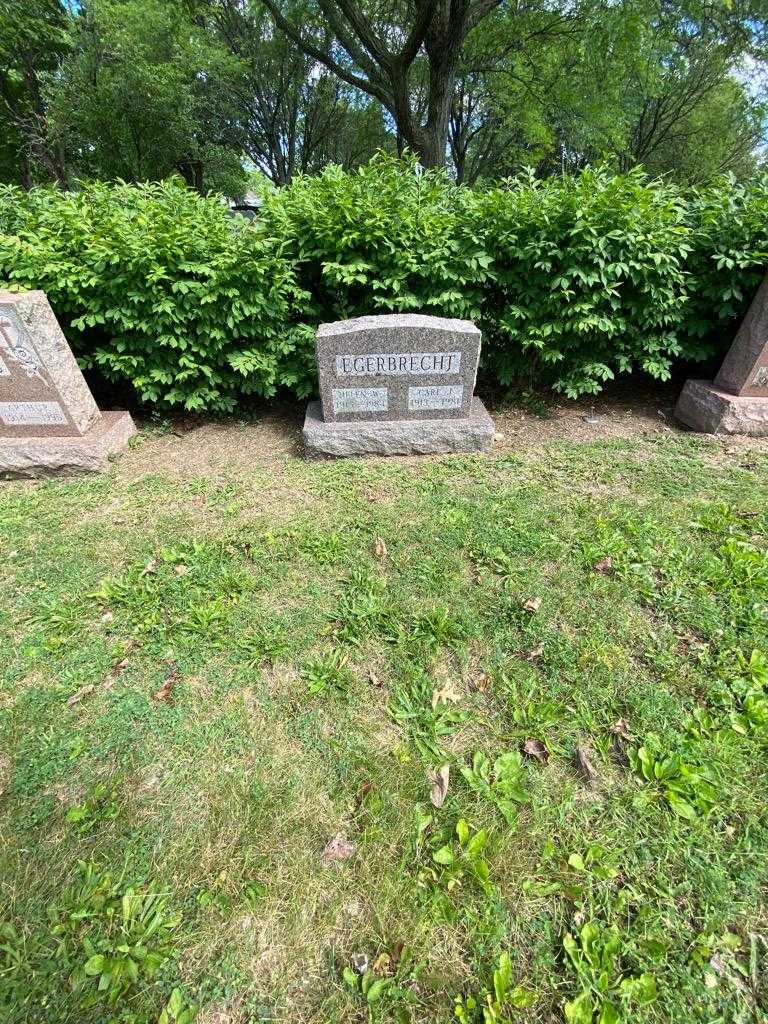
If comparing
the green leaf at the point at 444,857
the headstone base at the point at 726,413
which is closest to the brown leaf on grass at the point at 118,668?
the green leaf at the point at 444,857

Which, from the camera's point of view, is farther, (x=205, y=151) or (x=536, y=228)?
(x=205, y=151)

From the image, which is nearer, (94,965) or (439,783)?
(94,965)

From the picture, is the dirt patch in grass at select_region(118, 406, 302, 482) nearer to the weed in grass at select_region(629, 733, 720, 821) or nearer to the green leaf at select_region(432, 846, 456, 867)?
the green leaf at select_region(432, 846, 456, 867)

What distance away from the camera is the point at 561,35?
10.8 m

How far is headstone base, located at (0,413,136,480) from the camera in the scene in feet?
12.1

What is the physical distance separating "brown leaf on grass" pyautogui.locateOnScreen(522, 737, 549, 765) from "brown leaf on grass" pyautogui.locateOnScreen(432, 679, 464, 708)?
0.33 metres

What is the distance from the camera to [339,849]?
1.64 m

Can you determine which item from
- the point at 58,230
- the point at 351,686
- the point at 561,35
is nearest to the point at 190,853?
the point at 351,686

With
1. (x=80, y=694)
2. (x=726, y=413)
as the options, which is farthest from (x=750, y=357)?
(x=80, y=694)

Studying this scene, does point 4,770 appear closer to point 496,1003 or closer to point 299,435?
point 496,1003

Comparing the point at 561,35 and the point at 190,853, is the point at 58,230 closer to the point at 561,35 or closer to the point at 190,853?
the point at 190,853

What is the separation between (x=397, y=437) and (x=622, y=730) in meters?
2.63

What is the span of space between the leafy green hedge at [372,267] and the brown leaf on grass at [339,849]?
3.46 m

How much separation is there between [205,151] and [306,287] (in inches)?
625
